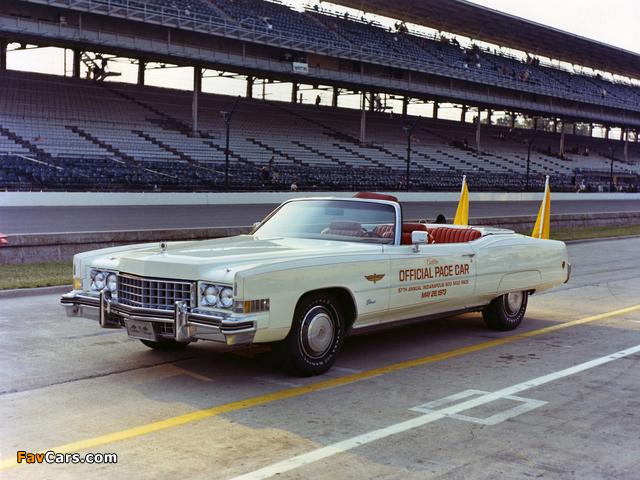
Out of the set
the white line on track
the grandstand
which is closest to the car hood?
the white line on track

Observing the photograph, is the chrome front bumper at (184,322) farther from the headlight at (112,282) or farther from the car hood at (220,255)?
the car hood at (220,255)

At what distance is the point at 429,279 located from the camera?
248 inches

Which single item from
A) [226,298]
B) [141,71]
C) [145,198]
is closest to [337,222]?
[226,298]

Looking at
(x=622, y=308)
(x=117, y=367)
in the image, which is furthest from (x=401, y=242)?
(x=622, y=308)

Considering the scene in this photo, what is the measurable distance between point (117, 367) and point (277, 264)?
6.06 feet

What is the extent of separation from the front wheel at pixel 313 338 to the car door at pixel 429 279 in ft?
2.10

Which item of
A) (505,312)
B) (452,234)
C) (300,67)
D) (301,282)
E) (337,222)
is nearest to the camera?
(301,282)

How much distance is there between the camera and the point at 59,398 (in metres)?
4.86

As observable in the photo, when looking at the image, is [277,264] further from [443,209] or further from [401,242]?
[443,209]

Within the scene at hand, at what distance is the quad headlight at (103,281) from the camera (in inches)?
220

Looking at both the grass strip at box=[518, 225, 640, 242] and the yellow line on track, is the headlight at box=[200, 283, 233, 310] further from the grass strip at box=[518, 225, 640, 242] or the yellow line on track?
the grass strip at box=[518, 225, 640, 242]

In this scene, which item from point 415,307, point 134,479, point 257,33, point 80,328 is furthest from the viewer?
point 257,33

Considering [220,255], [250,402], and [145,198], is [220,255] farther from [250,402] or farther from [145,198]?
[145,198]

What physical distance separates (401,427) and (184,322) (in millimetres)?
1756
